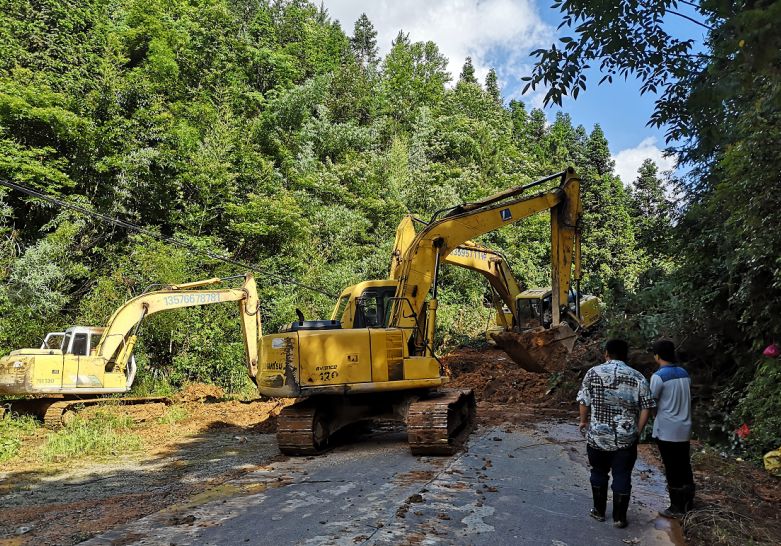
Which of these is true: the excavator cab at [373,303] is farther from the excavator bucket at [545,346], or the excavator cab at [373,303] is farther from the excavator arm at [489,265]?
the excavator arm at [489,265]

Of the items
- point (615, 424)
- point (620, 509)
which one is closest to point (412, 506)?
point (620, 509)

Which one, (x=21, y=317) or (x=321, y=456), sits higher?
(x=21, y=317)

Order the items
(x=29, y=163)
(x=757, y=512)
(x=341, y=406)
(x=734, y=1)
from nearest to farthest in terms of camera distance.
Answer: (x=734, y=1) < (x=757, y=512) < (x=341, y=406) < (x=29, y=163)

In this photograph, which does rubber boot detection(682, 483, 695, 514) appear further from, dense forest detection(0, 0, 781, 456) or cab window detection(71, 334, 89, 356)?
cab window detection(71, 334, 89, 356)

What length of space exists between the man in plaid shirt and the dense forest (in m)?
2.09

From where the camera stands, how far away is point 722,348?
394 inches

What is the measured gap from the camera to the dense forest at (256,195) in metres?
9.30

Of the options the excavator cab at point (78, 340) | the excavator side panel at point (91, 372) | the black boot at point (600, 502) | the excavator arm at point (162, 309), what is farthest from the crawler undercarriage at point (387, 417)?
the excavator cab at point (78, 340)

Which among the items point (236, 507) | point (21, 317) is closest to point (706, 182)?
point (236, 507)

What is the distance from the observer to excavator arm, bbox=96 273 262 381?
14.7 m

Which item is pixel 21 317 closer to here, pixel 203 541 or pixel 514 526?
pixel 203 541

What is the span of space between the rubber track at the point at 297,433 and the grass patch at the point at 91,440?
4.09 m

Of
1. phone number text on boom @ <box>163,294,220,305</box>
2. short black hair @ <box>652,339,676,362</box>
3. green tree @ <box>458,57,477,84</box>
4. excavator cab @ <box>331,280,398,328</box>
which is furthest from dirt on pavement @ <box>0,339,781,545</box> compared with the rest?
green tree @ <box>458,57,477,84</box>

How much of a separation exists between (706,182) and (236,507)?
9631 millimetres
